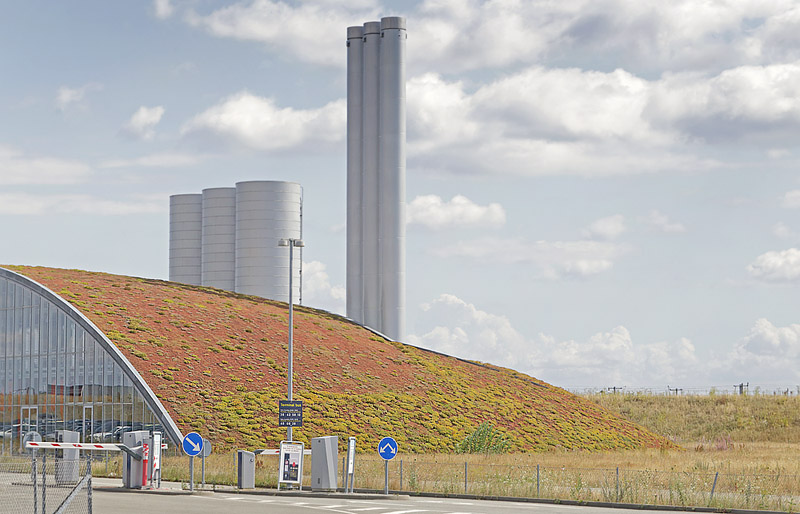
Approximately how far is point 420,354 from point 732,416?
77.6 ft

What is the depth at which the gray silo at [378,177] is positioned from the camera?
74.2 m

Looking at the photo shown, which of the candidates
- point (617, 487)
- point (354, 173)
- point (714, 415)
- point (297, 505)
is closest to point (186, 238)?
point (354, 173)

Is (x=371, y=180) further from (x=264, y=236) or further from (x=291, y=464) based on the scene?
(x=291, y=464)

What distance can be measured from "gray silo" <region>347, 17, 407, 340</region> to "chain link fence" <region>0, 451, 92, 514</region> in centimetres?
3947

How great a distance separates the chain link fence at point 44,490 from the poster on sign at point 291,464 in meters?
6.01

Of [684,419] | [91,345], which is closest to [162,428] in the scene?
[91,345]

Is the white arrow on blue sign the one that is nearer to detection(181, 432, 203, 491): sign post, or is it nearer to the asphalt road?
detection(181, 432, 203, 491): sign post

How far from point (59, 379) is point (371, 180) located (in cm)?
2849

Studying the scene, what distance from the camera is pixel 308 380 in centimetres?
6038

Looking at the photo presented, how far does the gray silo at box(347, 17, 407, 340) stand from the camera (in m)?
74.2

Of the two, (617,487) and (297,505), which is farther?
(617,487)

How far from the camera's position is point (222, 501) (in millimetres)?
27016

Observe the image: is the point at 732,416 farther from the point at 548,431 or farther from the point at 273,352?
the point at 273,352

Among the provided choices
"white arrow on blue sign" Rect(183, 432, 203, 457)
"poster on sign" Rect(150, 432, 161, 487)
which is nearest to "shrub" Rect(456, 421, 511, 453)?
"poster on sign" Rect(150, 432, 161, 487)
